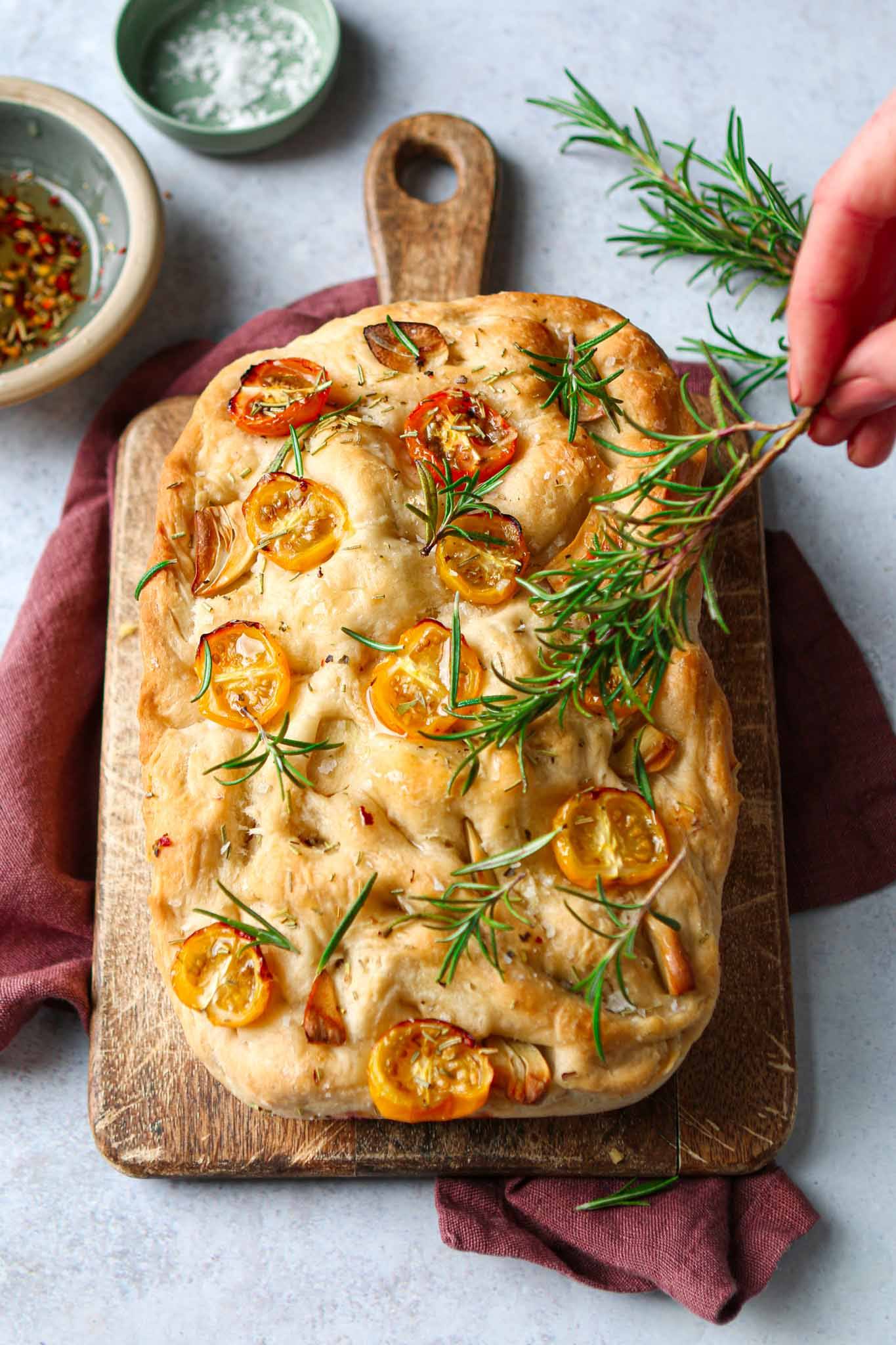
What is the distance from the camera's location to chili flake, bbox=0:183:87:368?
3.91 meters

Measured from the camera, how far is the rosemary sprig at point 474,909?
2.49m

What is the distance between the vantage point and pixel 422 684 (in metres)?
2.66

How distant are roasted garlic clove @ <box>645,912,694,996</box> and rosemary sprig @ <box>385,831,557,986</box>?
291mm

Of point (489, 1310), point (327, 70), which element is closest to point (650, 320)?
point (327, 70)

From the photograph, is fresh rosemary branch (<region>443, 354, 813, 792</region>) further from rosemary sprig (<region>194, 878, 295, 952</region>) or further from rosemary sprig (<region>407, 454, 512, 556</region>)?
rosemary sprig (<region>194, 878, 295, 952</region>)

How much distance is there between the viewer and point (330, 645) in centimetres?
274

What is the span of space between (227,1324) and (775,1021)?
1713 mm

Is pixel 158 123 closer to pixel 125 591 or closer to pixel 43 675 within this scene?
pixel 125 591

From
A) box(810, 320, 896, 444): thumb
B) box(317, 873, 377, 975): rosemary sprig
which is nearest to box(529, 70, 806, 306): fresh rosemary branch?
box(810, 320, 896, 444): thumb

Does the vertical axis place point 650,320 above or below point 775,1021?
above

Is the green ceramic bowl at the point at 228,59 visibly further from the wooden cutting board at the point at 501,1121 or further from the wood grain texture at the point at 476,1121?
the wood grain texture at the point at 476,1121

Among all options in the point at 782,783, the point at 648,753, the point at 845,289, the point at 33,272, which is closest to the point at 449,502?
the point at 648,753

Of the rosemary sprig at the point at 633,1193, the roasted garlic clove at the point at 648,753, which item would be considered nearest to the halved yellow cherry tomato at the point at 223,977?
the roasted garlic clove at the point at 648,753


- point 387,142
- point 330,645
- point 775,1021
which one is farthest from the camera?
point 387,142
